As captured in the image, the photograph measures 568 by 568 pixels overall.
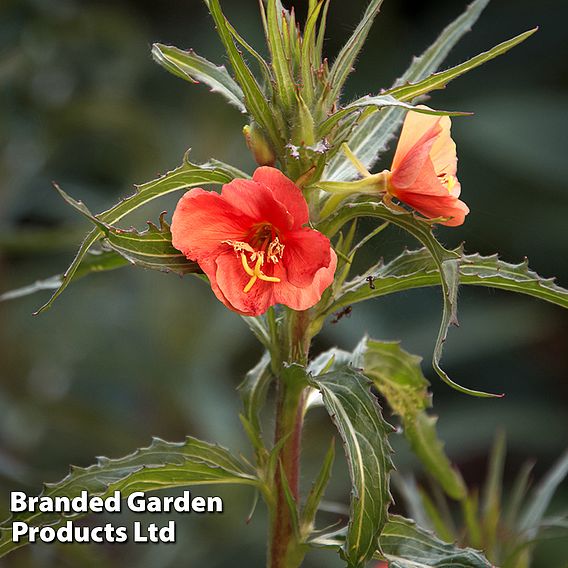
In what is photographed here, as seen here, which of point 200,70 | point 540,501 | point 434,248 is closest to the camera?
point 434,248

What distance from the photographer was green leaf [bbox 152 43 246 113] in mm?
829

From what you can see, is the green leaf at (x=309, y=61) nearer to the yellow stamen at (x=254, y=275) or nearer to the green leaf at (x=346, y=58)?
the green leaf at (x=346, y=58)

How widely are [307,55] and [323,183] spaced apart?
0.11 m

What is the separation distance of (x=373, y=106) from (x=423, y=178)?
0.24ft

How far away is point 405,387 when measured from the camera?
0.94 meters

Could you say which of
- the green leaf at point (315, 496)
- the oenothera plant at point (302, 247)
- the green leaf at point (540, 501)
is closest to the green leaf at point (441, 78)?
the oenothera plant at point (302, 247)

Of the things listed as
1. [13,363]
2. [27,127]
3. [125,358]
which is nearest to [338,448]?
[125,358]

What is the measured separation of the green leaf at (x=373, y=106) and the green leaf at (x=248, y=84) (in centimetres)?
4

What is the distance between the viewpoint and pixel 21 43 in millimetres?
2002

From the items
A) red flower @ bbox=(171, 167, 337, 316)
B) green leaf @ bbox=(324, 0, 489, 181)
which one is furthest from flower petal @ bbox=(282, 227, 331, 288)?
green leaf @ bbox=(324, 0, 489, 181)

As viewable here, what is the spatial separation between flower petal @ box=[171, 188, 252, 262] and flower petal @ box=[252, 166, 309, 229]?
0.04 metres

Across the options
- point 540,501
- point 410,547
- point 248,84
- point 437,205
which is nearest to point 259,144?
point 248,84

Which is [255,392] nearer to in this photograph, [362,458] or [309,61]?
[362,458]

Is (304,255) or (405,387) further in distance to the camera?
(405,387)
